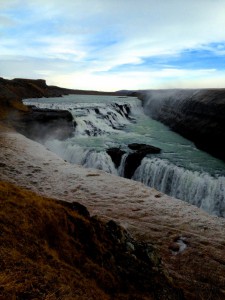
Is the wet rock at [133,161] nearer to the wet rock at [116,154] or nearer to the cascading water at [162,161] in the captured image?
the cascading water at [162,161]

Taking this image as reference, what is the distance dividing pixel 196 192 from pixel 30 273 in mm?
12542

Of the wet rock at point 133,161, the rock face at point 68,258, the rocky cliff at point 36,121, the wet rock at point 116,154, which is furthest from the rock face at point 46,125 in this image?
the rock face at point 68,258

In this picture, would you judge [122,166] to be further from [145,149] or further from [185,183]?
[185,183]

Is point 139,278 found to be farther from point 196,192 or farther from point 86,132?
point 86,132

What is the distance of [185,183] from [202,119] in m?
13.7

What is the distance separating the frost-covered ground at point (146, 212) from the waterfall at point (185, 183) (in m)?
4.44

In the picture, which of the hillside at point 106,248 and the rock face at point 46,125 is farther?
the rock face at point 46,125

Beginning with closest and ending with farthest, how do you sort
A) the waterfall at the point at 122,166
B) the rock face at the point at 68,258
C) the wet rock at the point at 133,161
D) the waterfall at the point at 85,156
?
the rock face at the point at 68,258 < the wet rock at the point at 133,161 < the waterfall at the point at 122,166 < the waterfall at the point at 85,156

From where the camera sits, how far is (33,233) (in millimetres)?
4832

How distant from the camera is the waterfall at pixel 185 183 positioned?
14648mm

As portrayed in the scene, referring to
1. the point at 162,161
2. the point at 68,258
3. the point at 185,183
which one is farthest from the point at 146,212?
the point at 162,161

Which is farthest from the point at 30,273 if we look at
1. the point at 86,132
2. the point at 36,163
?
the point at 86,132

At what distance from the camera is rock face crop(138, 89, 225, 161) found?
77.1ft

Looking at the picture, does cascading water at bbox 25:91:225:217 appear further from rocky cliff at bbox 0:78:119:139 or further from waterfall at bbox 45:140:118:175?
rocky cliff at bbox 0:78:119:139
